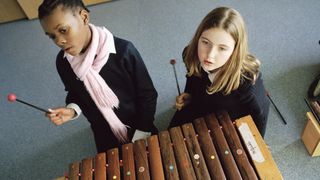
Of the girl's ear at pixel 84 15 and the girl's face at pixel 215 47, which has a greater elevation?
the girl's ear at pixel 84 15

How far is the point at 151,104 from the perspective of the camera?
54.5 inches

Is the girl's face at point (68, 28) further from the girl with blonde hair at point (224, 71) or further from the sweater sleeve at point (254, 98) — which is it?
the sweater sleeve at point (254, 98)

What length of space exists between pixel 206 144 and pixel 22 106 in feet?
5.43

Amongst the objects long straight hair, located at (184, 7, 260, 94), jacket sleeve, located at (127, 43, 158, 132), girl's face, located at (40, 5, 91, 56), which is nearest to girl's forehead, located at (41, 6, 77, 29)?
girl's face, located at (40, 5, 91, 56)

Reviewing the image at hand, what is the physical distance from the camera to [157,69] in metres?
2.19

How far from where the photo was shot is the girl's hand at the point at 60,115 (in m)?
1.22

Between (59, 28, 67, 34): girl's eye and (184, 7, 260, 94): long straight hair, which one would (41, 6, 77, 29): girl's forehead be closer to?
(59, 28, 67, 34): girl's eye

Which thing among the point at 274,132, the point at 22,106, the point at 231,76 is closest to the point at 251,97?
the point at 231,76

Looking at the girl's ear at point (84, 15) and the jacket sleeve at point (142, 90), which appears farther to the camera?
the jacket sleeve at point (142, 90)

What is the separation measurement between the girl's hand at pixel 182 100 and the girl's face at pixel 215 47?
0.36 m

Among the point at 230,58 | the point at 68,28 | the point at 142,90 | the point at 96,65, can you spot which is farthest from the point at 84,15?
the point at 230,58

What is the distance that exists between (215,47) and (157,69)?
117cm

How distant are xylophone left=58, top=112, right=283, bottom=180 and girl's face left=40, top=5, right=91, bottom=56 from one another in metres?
0.45

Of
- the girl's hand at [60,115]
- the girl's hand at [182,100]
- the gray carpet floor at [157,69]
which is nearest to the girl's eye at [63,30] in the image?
the girl's hand at [60,115]
